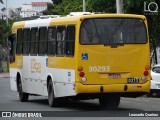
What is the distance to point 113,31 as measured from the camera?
2308 cm

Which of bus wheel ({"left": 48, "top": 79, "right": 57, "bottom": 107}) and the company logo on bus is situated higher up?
the company logo on bus

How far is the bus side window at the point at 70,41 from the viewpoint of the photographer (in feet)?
76.0

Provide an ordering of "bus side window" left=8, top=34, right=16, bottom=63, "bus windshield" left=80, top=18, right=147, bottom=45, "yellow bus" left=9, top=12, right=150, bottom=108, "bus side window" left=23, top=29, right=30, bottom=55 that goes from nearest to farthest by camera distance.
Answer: "yellow bus" left=9, top=12, right=150, bottom=108
"bus windshield" left=80, top=18, right=147, bottom=45
"bus side window" left=23, top=29, right=30, bottom=55
"bus side window" left=8, top=34, right=16, bottom=63

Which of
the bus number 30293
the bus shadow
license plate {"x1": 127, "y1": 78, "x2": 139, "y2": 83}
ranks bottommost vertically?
the bus shadow

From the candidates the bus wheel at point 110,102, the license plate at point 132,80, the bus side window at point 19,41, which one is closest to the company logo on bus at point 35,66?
the bus side window at point 19,41

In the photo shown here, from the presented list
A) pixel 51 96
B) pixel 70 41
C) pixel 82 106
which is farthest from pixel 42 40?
pixel 70 41

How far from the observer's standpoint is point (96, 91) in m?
22.5

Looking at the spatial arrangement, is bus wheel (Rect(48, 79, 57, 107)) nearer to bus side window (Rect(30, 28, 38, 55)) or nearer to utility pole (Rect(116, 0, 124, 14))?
bus side window (Rect(30, 28, 38, 55))

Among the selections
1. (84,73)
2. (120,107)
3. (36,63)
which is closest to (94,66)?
(84,73)

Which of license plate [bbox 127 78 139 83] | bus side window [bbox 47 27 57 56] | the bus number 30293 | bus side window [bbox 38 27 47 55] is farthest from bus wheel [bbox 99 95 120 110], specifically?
bus side window [bbox 38 27 47 55]

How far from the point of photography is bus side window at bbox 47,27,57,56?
81.9 ft

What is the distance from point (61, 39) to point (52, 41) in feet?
2.95

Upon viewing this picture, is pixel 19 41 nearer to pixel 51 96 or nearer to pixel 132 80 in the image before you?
pixel 51 96

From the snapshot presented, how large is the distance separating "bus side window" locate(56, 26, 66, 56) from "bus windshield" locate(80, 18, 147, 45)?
138 centimetres
